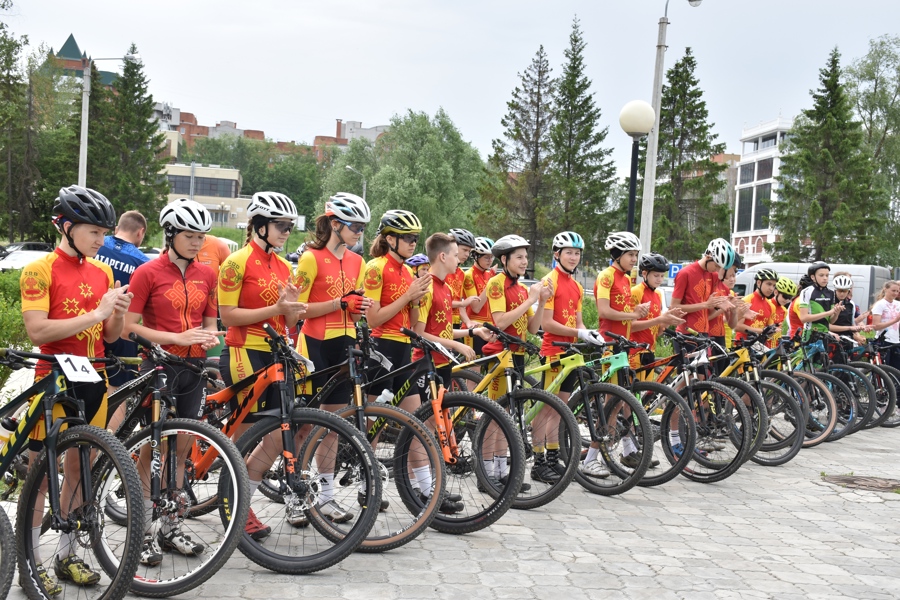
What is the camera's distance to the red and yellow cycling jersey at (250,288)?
20.2ft

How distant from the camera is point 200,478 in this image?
5.52 m

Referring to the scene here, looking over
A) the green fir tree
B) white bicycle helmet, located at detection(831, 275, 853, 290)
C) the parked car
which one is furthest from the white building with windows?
white bicycle helmet, located at detection(831, 275, 853, 290)

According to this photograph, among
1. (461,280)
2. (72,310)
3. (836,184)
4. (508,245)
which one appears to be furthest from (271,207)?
(836,184)

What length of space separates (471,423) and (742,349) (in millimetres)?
4477

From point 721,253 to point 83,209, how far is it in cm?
685

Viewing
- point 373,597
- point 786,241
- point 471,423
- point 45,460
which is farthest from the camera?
point 786,241

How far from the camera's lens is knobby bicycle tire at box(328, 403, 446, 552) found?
20.2 ft

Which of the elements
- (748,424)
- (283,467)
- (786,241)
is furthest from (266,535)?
(786,241)

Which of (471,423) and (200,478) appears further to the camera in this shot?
(471,423)

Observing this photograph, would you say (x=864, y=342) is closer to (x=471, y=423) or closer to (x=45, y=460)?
(x=471, y=423)

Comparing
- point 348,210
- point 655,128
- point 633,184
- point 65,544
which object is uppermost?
point 655,128

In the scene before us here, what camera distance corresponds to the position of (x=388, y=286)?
7.30 meters

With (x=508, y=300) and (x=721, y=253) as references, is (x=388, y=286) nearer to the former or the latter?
(x=508, y=300)

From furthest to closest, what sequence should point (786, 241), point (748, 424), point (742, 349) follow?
point (786, 241)
point (742, 349)
point (748, 424)
